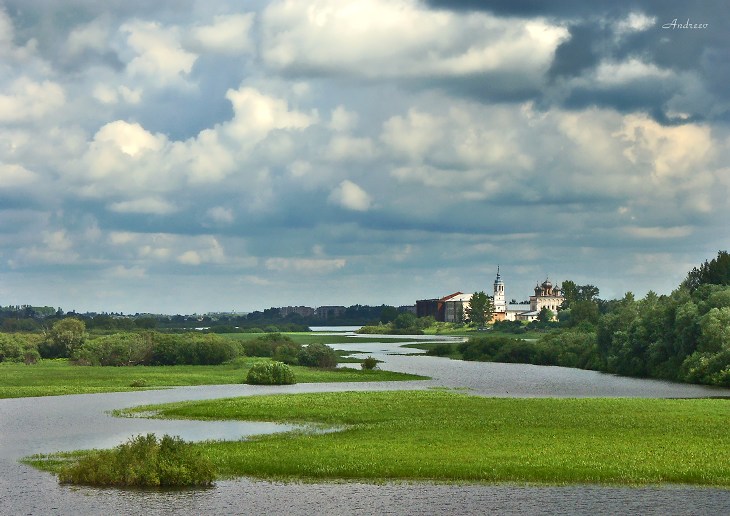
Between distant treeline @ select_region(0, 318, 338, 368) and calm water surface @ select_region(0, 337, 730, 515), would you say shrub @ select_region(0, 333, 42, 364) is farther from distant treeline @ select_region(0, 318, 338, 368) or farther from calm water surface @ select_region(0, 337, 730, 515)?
calm water surface @ select_region(0, 337, 730, 515)

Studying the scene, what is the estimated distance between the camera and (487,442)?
5138 cm

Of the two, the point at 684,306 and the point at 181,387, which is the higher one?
the point at 684,306

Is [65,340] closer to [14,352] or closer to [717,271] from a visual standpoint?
[14,352]

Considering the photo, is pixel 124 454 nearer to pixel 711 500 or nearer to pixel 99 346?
pixel 711 500

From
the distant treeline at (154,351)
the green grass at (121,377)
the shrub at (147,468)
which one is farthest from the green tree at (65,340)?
the shrub at (147,468)

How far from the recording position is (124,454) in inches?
1688

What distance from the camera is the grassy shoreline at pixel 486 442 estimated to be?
43.1 metres

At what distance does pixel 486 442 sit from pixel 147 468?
18.7m

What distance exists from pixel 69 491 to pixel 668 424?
119 ft

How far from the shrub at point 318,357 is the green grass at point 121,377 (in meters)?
5.00

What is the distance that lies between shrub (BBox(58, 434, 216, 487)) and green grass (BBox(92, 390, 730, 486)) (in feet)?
8.33

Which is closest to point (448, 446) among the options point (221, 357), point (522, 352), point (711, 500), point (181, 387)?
point (711, 500)

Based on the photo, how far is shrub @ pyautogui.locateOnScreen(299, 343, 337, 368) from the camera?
438ft

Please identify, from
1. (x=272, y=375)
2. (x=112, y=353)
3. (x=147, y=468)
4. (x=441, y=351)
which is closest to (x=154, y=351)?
(x=112, y=353)
